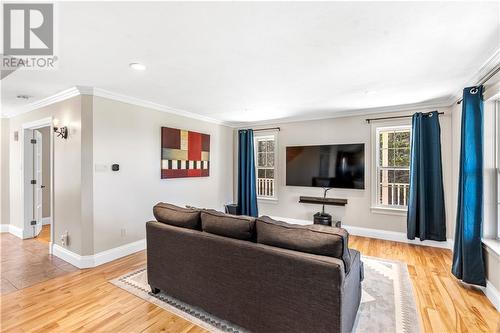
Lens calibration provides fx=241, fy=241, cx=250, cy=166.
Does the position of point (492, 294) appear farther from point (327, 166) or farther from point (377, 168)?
point (327, 166)

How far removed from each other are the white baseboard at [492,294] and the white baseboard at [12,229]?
6.81 metres

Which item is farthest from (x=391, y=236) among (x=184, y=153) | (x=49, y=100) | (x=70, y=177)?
(x=49, y=100)

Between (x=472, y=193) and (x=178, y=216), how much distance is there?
10.1 feet

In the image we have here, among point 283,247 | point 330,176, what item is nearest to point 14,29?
point 283,247

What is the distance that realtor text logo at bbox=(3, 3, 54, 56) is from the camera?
160 cm

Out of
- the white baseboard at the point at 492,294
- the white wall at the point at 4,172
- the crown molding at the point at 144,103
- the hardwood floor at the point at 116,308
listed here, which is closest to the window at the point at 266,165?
the crown molding at the point at 144,103

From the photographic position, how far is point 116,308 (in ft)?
7.44

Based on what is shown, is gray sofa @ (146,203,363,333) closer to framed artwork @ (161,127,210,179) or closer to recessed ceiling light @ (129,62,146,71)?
recessed ceiling light @ (129,62,146,71)

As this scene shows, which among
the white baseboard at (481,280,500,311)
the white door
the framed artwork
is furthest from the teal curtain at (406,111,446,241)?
the white door

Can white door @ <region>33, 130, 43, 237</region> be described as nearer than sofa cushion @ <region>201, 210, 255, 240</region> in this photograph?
No

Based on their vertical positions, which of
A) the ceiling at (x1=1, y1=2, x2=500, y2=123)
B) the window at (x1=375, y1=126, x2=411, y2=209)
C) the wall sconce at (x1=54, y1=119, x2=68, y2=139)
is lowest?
the window at (x1=375, y1=126, x2=411, y2=209)

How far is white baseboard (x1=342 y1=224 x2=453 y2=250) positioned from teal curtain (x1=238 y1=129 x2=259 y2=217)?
2032 millimetres

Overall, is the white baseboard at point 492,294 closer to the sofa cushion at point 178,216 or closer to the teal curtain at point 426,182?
the teal curtain at point 426,182

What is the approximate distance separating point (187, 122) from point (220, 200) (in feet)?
6.39
